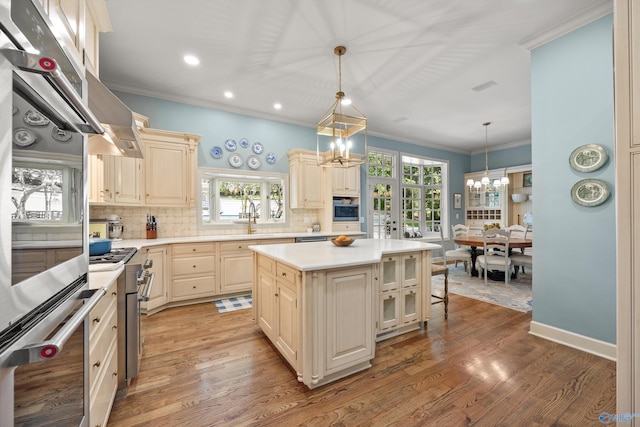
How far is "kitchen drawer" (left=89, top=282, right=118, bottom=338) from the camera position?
46.9 inches

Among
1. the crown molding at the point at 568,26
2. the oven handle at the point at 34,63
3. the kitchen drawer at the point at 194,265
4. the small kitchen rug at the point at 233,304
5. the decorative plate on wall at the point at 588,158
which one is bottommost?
the small kitchen rug at the point at 233,304

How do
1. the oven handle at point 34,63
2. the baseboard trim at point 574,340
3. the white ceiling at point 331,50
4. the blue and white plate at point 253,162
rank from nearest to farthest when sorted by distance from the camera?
the oven handle at point 34,63 → the baseboard trim at point 574,340 → the white ceiling at point 331,50 → the blue and white plate at point 253,162

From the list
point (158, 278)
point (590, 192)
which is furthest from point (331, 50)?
point (158, 278)

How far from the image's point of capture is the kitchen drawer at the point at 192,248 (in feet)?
11.4

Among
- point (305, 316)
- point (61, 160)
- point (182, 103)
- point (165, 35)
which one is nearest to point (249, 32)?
point (165, 35)

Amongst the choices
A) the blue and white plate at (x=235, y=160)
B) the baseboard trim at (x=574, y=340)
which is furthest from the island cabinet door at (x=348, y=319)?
the blue and white plate at (x=235, y=160)

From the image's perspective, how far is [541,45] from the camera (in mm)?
2654

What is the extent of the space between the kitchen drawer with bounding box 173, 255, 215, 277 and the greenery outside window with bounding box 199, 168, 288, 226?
768mm

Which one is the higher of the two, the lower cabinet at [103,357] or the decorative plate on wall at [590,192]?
the decorative plate on wall at [590,192]

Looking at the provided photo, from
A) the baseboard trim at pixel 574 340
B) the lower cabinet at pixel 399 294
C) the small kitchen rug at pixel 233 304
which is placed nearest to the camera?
the baseboard trim at pixel 574 340

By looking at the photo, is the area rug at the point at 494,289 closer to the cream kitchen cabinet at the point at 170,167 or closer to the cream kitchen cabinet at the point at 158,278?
the cream kitchen cabinet at the point at 158,278

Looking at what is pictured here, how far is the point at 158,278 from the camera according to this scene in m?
3.27

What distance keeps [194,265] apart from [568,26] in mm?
4839

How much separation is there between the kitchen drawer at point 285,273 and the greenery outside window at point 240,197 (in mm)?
2524
